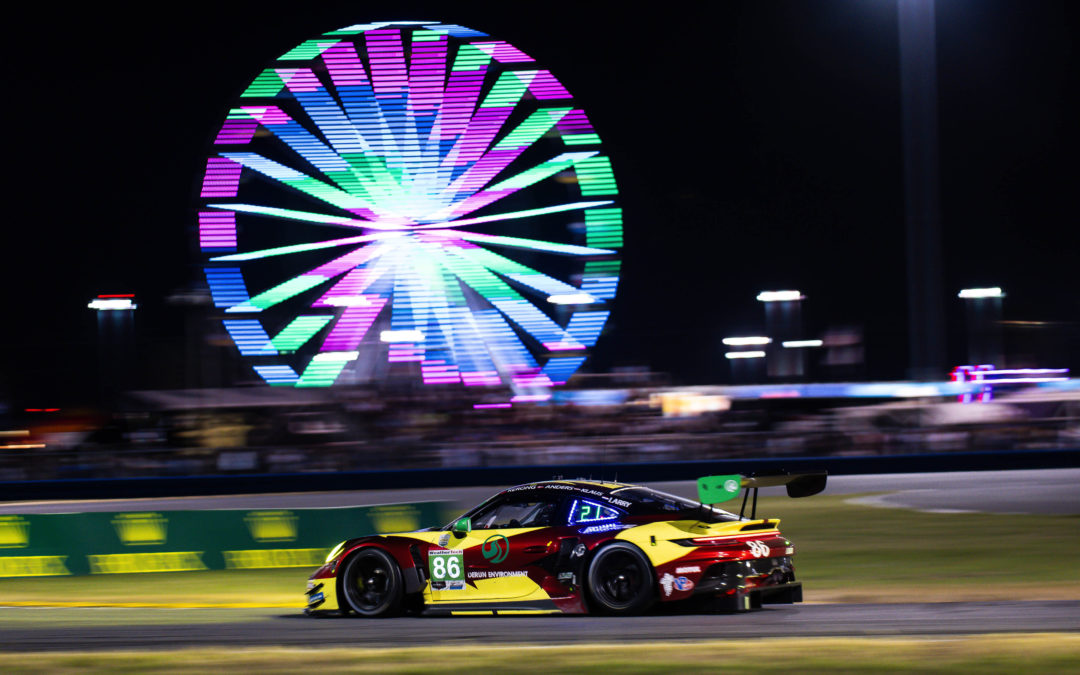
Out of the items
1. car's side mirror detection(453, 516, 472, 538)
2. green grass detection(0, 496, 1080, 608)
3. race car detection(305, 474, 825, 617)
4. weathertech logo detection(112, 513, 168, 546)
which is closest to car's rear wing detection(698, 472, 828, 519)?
race car detection(305, 474, 825, 617)

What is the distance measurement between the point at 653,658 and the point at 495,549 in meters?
2.54

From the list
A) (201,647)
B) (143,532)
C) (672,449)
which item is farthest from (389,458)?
(201,647)

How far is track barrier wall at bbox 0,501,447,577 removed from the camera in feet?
43.4

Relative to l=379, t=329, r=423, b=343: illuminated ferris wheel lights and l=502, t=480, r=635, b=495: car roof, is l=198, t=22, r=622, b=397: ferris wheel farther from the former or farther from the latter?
l=502, t=480, r=635, b=495: car roof

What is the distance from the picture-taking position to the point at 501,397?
1211 inches

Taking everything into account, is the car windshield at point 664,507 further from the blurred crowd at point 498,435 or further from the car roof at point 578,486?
the blurred crowd at point 498,435

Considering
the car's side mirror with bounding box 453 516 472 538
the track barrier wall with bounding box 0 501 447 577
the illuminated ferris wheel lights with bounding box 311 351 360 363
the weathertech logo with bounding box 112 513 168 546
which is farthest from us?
the illuminated ferris wheel lights with bounding box 311 351 360 363

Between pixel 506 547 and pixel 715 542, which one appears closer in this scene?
pixel 715 542

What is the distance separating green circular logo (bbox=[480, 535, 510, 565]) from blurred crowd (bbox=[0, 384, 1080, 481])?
1593 cm

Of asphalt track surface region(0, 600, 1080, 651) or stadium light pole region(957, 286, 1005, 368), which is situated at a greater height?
stadium light pole region(957, 286, 1005, 368)

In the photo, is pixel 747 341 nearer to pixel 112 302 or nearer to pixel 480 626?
pixel 112 302

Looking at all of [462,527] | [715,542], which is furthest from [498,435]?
[715,542]

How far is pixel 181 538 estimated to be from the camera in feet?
43.9

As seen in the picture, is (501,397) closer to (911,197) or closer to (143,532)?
(911,197)
